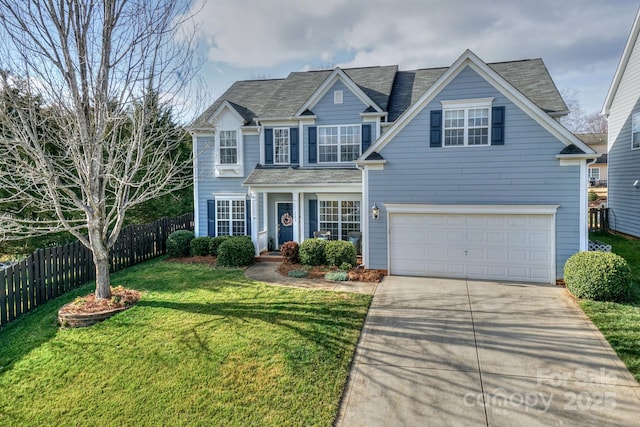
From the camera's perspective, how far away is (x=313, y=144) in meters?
15.5

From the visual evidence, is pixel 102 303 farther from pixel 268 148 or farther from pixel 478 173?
pixel 478 173

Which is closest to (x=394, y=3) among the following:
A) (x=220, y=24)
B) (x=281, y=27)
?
(x=281, y=27)

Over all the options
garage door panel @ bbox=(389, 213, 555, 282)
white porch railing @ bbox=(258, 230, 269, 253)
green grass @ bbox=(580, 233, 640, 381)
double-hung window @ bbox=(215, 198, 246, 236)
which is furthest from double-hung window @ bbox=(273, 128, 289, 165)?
green grass @ bbox=(580, 233, 640, 381)

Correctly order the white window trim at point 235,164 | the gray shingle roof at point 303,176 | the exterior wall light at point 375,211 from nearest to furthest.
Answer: the exterior wall light at point 375,211 < the gray shingle roof at point 303,176 < the white window trim at point 235,164

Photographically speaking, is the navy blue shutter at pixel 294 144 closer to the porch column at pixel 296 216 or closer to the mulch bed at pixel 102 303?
the porch column at pixel 296 216

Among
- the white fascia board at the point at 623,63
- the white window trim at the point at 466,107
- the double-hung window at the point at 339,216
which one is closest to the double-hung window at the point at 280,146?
the double-hung window at the point at 339,216

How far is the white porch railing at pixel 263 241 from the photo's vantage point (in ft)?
49.9

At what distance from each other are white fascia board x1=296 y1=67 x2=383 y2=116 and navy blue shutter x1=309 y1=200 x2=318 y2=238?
381 cm

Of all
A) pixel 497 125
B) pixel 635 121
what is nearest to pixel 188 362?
pixel 497 125

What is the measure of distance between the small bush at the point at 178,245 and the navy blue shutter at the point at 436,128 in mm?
10368

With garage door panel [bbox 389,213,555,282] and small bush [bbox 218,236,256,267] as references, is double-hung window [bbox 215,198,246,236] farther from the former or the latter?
garage door panel [bbox 389,213,555,282]

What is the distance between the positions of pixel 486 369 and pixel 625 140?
1677 cm

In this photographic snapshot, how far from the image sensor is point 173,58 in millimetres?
9180

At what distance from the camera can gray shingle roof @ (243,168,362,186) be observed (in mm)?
14289
